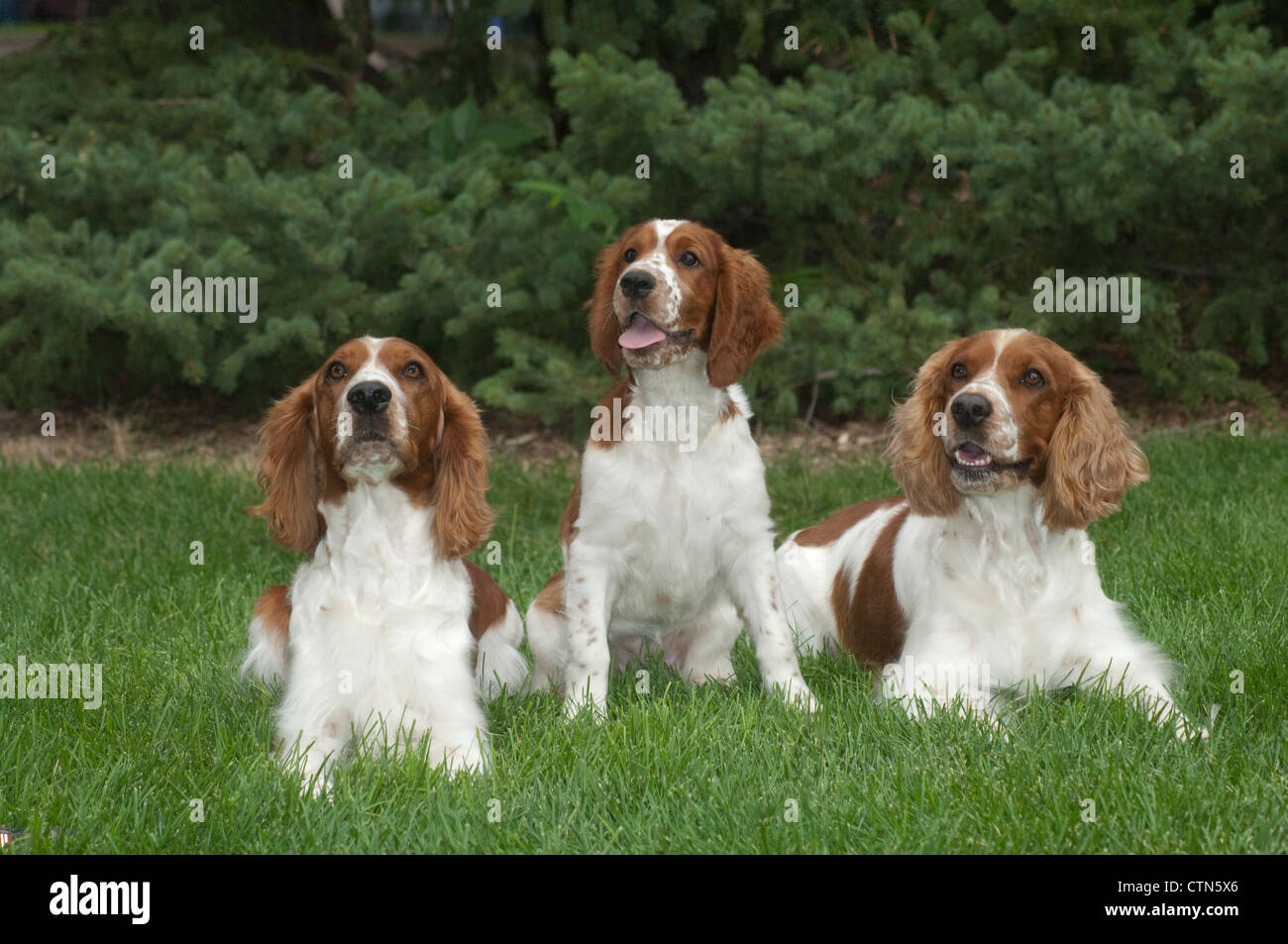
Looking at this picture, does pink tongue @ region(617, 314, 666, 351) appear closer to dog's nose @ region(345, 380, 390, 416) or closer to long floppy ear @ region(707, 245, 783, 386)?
long floppy ear @ region(707, 245, 783, 386)

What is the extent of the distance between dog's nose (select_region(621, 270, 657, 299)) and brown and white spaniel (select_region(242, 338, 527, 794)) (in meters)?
0.60

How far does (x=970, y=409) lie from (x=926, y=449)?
0.28 metres

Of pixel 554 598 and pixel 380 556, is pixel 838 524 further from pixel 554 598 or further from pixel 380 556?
pixel 380 556

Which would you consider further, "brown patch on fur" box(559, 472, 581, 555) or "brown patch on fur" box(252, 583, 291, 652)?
"brown patch on fur" box(559, 472, 581, 555)

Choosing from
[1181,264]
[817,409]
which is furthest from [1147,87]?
[817,409]

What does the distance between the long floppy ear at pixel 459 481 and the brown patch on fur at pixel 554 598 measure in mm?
609

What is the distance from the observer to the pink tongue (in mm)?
4191

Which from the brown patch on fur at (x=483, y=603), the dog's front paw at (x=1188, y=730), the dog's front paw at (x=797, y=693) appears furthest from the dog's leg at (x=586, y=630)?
the dog's front paw at (x=1188, y=730)

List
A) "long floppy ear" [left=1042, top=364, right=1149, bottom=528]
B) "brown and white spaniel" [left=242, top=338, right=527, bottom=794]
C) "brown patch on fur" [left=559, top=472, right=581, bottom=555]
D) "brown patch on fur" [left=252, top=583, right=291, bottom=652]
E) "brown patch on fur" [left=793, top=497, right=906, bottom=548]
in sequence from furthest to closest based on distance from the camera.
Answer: "brown patch on fur" [left=793, top=497, right=906, bottom=548]
"brown patch on fur" [left=559, top=472, right=581, bottom=555]
"brown patch on fur" [left=252, top=583, right=291, bottom=652]
"long floppy ear" [left=1042, top=364, right=1149, bottom=528]
"brown and white spaniel" [left=242, top=338, right=527, bottom=794]

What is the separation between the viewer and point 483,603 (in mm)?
4238

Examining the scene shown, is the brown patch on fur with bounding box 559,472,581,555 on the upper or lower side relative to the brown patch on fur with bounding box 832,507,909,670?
upper

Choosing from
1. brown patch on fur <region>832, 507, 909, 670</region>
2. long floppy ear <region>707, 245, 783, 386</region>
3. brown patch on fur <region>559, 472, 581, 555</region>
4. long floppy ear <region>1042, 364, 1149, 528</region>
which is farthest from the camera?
brown patch on fur <region>832, 507, 909, 670</region>

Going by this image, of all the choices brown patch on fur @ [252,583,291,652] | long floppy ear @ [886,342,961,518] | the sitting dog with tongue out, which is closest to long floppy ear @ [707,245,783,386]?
the sitting dog with tongue out

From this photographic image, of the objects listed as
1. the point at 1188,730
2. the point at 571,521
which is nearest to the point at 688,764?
the point at 571,521
